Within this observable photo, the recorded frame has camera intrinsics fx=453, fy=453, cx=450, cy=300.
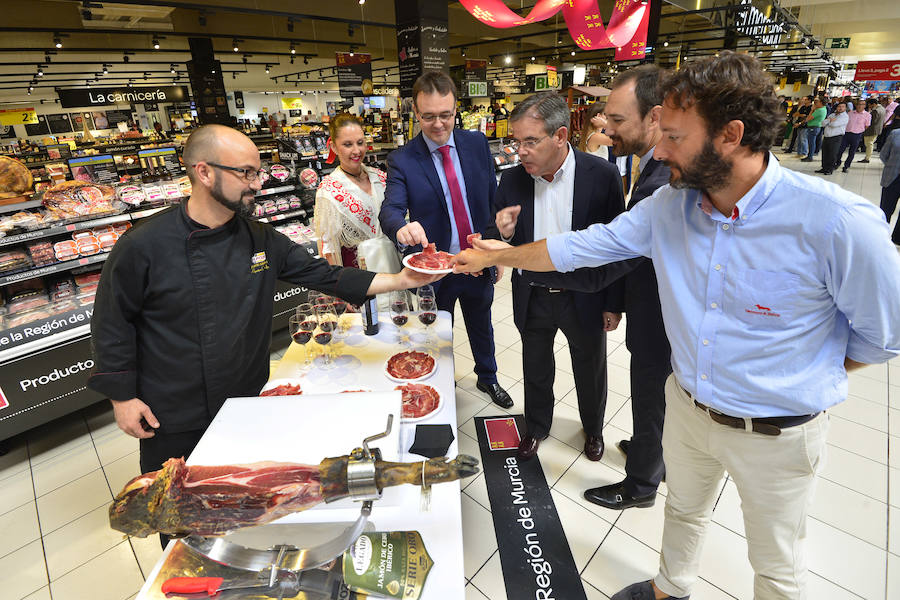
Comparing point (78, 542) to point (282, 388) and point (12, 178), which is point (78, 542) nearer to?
point (282, 388)

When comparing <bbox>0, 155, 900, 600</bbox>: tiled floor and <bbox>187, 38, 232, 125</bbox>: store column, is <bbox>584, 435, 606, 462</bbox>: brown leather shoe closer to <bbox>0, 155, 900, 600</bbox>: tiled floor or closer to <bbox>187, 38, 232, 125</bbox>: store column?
<bbox>0, 155, 900, 600</bbox>: tiled floor

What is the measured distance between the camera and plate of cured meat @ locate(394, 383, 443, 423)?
175cm

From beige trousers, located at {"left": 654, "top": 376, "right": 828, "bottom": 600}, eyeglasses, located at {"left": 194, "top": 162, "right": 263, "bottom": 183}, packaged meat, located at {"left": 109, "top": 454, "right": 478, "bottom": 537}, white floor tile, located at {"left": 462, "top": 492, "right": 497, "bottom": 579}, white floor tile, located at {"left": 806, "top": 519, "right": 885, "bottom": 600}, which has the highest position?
eyeglasses, located at {"left": 194, "top": 162, "right": 263, "bottom": 183}

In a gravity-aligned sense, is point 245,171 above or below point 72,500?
above

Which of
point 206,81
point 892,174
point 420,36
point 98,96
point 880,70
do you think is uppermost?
point 880,70

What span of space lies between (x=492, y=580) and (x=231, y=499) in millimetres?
1614

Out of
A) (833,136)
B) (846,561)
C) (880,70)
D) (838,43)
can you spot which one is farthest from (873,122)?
(846,561)

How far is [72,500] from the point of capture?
287 cm

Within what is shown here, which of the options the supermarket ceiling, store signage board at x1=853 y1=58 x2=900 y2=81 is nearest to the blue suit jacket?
the supermarket ceiling

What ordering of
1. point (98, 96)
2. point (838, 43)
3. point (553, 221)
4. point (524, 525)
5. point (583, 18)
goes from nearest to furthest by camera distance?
1. point (553, 221)
2. point (524, 525)
3. point (583, 18)
4. point (98, 96)
5. point (838, 43)

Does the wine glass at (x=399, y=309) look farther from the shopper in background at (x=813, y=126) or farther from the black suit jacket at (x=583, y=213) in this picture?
the shopper in background at (x=813, y=126)

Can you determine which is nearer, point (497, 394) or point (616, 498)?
point (616, 498)

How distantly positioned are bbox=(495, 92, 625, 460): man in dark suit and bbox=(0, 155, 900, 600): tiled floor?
592mm

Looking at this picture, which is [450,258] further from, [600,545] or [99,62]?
[99,62]
